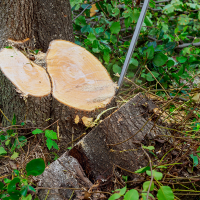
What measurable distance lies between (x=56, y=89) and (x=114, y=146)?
0.48 metres

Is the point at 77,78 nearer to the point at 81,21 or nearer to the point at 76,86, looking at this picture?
the point at 76,86

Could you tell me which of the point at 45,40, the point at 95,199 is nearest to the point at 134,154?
the point at 95,199

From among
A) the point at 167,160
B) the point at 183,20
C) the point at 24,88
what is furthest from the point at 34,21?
the point at 183,20

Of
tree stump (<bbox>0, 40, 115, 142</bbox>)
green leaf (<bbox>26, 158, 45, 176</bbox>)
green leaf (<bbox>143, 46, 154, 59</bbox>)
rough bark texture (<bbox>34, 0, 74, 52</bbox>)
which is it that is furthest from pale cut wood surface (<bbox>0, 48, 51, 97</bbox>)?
green leaf (<bbox>143, 46, 154, 59</bbox>)

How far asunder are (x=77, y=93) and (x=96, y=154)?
1.25 feet

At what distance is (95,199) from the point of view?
0.79 m

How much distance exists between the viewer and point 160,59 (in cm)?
175

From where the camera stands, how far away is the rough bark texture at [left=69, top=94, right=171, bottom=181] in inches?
35.6

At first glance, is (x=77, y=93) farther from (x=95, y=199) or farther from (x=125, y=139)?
(x=95, y=199)

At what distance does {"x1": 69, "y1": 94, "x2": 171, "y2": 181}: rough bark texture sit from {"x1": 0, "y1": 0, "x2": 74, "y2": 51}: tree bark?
905 mm

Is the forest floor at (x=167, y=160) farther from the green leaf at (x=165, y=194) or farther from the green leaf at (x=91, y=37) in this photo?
the green leaf at (x=91, y=37)

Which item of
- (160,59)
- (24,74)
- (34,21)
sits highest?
(34,21)

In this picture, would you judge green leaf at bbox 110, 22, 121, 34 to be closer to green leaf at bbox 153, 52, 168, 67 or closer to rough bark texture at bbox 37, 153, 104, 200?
green leaf at bbox 153, 52, 168, 67

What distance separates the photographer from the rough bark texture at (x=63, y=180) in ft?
2.54
